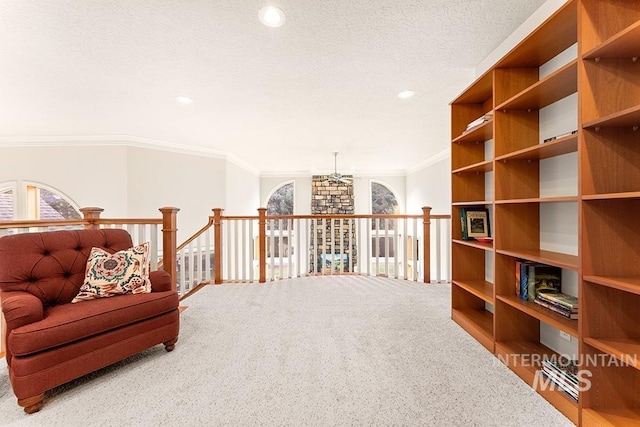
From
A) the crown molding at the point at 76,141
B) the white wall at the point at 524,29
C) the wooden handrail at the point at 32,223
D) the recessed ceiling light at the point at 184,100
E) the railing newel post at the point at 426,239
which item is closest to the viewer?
the white wall at the point at 524,29

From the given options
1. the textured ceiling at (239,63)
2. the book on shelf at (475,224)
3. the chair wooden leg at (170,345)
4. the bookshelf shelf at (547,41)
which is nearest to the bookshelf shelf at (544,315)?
the book on shelf at (475,224)

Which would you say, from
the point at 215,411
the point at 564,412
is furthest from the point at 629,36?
the point at 215,411

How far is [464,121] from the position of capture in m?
2.34

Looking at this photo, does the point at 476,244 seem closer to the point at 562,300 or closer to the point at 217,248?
the point at 562,300

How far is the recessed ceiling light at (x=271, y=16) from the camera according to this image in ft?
5.32

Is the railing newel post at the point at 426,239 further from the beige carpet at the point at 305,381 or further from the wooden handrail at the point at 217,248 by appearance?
the wooden handrail at the point at 217,248

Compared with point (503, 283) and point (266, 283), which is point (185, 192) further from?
point (503, 283)

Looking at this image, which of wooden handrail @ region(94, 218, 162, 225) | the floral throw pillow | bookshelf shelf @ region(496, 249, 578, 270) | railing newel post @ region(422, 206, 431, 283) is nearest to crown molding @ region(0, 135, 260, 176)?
wooden handrail @ region(94, 218, 162, 225)

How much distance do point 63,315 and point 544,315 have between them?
2.73 m

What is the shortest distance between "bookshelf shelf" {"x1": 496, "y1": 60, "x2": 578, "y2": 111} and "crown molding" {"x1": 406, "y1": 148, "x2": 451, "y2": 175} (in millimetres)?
3461

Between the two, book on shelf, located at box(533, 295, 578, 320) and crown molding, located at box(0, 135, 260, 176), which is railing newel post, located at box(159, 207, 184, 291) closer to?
crown molding, located at box(0, 135, 260, 176)

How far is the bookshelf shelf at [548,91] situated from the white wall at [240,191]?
4.93 m

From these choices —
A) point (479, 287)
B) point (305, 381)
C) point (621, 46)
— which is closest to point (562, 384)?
point (479, 287)

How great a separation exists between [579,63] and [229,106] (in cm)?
304
